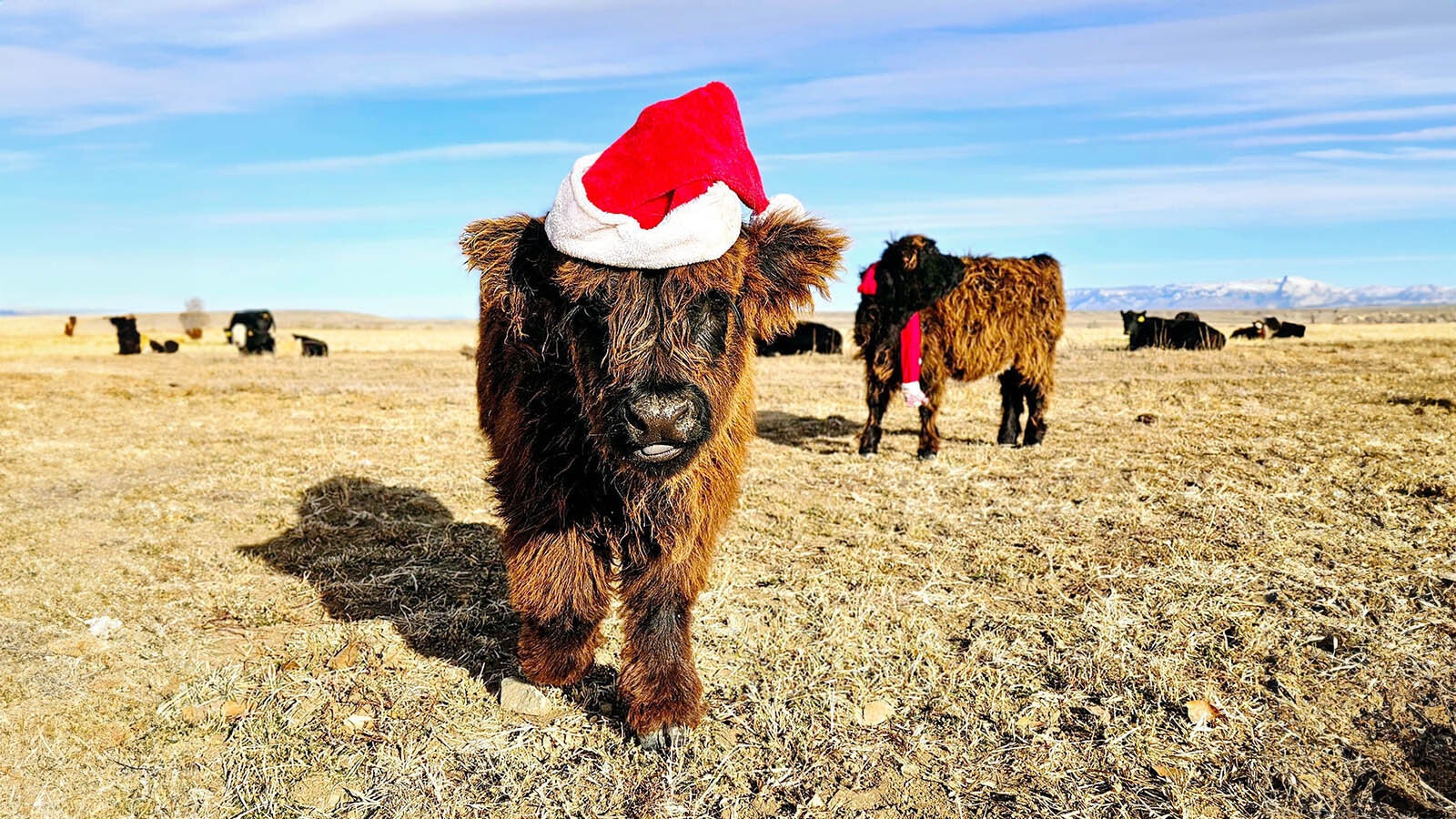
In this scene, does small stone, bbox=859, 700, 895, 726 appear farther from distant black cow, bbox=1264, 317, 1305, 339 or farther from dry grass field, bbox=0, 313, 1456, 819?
distant black cow, bbox=1264, 317, 1305, 339

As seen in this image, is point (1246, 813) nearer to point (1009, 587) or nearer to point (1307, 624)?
point (1307, 624)

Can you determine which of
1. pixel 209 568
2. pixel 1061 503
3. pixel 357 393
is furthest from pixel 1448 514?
pixel 357 393

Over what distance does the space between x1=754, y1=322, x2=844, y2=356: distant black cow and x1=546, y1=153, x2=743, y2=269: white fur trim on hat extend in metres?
19.3

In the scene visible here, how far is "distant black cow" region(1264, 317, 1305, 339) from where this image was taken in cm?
2692

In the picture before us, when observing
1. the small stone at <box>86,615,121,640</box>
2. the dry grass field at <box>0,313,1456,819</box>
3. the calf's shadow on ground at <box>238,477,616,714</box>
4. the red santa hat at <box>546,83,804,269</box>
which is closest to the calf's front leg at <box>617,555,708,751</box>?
the dry grass field at <box>0,313,1456,819</box>

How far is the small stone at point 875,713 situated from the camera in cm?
392

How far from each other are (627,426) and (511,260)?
911 millimetres

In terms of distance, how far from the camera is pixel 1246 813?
3312mm

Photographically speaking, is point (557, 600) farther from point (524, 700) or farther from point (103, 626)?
point (103, 626)

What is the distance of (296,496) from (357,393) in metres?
7.39

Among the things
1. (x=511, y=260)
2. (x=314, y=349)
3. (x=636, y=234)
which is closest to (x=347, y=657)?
(x=511, y=260)

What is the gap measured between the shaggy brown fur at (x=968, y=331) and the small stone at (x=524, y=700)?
5.78 metres

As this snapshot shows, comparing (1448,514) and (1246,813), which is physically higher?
(1448,514)

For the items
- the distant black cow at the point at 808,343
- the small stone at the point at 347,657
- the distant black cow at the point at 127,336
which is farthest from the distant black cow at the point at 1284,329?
the distant black cow at the point at 127,336
